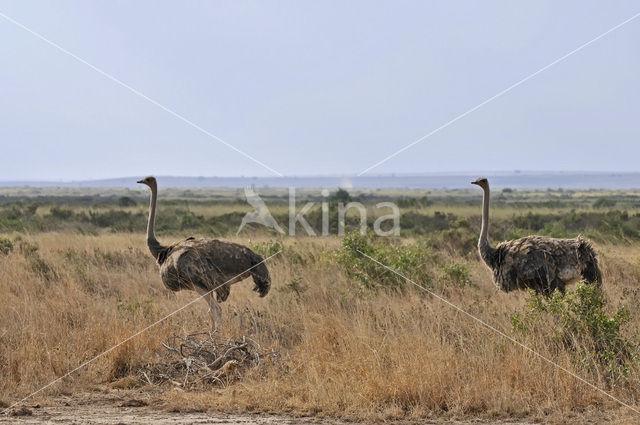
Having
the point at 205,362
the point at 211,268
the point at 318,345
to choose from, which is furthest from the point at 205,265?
the point at 318,345

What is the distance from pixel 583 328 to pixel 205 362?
379cm

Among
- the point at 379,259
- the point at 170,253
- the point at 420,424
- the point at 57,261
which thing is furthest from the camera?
the point at 57,261

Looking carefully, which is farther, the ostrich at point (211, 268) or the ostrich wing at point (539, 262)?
the ostrich wing at point (539, 262)

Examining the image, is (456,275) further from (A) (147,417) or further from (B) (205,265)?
(A) (147,417)

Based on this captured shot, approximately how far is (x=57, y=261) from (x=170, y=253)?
521cm

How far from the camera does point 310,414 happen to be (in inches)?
260

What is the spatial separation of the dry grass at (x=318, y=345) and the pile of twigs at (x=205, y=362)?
0.52 ft

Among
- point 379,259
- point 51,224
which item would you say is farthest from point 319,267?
point 51,224

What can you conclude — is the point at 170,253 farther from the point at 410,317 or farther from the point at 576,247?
the point at 576,247

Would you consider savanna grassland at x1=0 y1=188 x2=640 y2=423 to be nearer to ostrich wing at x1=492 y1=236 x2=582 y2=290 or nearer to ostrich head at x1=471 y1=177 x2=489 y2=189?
ostrich wing at x1=492 y1=236 x2=582 y2=290

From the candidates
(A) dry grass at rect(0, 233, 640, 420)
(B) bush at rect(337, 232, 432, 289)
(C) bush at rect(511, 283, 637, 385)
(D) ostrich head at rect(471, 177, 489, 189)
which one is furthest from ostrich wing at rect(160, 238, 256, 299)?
(D) ostrich head at rect(471, 177, 489, 189)

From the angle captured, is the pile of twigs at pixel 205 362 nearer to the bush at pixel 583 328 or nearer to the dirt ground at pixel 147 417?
the dirt ground at pixel 147 417

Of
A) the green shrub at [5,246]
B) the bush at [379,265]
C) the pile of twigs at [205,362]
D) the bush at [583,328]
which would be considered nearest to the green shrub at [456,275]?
the bush at [379,265]

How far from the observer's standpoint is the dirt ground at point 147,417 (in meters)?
6.36
